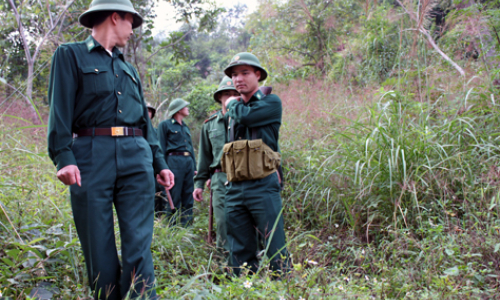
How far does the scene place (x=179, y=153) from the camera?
231 inches

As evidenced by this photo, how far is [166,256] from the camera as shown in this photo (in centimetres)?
325

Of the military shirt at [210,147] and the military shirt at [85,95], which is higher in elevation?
the military shirt at [85,95]

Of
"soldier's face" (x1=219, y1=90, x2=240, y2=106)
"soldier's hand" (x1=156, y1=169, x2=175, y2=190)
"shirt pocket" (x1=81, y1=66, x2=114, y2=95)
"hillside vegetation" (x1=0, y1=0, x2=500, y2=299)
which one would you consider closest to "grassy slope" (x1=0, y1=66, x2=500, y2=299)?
"hillside vegetation" (x1=0, y1=0, x2=500, y2=299)

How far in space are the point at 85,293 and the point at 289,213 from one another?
8.20ft

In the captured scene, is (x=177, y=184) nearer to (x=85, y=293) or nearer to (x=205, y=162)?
(x=205, y=162)

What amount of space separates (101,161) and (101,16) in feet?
3.05

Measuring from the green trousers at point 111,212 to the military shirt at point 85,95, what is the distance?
12 centimetres

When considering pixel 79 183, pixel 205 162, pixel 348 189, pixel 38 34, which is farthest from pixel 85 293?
pixel 38 34

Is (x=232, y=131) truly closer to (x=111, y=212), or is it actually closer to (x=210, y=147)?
(x=210, y=147)

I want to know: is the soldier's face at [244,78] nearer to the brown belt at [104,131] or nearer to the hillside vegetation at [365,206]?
the hillside vegetation at [365,206]

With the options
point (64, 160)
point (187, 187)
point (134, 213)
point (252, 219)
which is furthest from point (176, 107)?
point (64, 160)

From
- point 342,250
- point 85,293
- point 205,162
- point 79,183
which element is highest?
point 79,183

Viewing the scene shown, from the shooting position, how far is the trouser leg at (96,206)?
206cm

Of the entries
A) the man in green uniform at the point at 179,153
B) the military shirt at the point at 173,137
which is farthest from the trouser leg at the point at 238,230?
the military shirt at the point at 173,137
